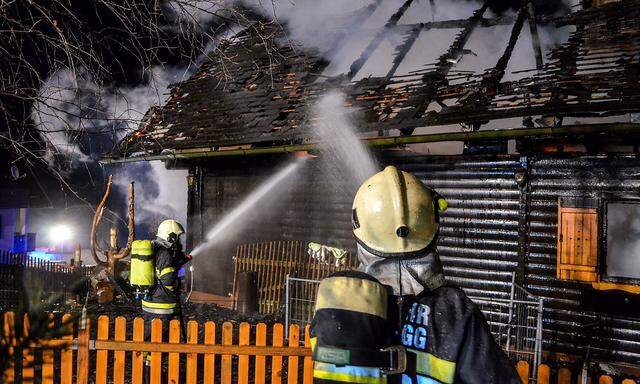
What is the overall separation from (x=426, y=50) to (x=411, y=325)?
10.6 metres

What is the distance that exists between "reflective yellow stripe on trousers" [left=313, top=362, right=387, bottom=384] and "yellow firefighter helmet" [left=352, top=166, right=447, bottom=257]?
53 centimetres

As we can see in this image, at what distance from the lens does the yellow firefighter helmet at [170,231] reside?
271 inches

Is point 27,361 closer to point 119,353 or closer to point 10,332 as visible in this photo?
point 10,332

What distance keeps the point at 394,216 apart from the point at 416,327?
0.48m

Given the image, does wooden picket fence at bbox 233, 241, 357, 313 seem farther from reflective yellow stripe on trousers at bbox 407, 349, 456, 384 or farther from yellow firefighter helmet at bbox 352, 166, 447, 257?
reflective yellow stripe on trousers at bbox 407, 349, 456, 384

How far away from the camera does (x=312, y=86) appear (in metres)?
11.0

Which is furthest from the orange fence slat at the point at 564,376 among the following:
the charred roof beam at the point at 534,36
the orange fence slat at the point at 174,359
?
the charred roof beam at the point at 534,36

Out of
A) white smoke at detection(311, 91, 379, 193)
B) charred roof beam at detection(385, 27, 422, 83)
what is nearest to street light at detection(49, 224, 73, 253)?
white smoke at detection(311, 91, 379, 193)

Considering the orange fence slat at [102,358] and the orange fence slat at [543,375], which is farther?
the orange fence slat at [102,358]

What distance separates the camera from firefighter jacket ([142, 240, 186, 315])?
21.2 feet

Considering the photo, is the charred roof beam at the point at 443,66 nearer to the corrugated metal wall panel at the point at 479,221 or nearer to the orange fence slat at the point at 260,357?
the corrugated metal wall panel at the point at 479,221

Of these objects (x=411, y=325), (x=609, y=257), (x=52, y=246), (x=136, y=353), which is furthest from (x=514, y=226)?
(x=52, y=246)

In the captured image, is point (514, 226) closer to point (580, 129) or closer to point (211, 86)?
point (580, 129)

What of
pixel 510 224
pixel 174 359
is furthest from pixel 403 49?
pixel 174 359
